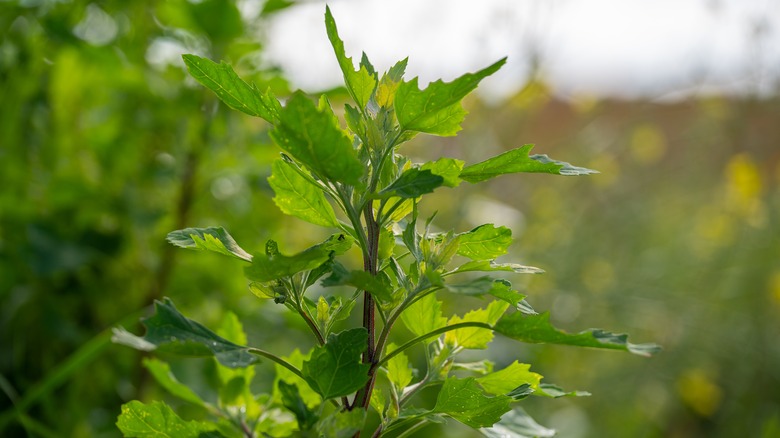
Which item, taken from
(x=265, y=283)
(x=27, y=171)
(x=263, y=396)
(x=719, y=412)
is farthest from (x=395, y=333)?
(x=719, y=412)

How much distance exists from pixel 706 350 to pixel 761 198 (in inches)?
30.9

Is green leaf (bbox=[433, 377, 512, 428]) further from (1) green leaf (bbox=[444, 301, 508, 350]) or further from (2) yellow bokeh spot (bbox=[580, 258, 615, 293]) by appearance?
(2) yellow bokeh spot (bbox=[580, 258, 615, 293])

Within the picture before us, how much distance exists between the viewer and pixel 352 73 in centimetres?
43

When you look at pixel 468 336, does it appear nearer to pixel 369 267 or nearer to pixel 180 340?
pixel 369 267

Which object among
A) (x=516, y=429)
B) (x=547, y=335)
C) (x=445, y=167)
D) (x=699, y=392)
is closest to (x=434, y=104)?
(x=445, y=167)

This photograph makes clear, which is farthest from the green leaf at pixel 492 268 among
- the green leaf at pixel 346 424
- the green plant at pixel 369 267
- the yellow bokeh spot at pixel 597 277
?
the yellow bokeh spot at pixel 597 277

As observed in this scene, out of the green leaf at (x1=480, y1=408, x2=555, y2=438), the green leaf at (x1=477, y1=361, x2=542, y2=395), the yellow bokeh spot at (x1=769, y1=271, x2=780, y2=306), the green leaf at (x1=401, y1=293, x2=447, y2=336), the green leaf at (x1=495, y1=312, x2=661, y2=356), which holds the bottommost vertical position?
the yellow bokeh spot at (x1=769, y1=271, x2=780, y2=306)

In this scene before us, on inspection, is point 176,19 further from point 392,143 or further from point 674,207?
point 674,207

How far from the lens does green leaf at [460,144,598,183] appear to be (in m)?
0.43

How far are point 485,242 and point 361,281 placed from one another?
106 millimetres

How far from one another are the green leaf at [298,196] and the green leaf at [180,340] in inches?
3.7

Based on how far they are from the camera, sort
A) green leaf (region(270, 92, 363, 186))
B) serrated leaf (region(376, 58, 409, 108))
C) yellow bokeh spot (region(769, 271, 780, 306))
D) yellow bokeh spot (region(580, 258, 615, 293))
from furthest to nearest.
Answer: yellow bokeh spot (region(580, 258, 615, 293)) < yellow bokeh spot (region(769, 271, 780, 306)) < serrated leaf (region(376, 58, 409, 108)) < green leaf (region(270, 92, 363, 186))

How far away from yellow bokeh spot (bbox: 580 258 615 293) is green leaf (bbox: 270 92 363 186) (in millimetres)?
2609

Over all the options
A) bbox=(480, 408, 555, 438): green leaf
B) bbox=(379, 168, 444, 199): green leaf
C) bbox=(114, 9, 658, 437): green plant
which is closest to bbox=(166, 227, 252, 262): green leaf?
bbox=(114, 9, 658, 437): green plant
